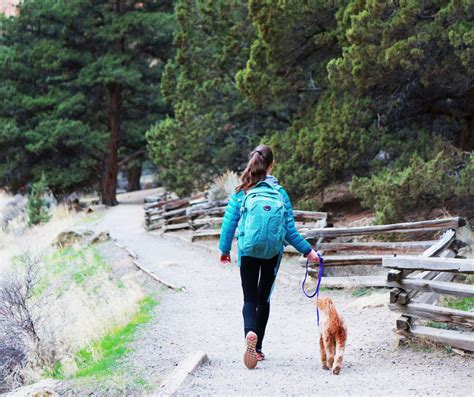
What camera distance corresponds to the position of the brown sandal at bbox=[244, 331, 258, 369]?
5832 millimetres

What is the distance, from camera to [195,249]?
16.2 m

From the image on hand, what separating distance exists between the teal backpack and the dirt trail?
1129mm

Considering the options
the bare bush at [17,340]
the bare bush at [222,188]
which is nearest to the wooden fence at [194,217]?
the bare bush at [222,188]

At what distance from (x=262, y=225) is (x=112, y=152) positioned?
25.5 m

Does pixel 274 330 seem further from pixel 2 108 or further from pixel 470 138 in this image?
pixel 2 108

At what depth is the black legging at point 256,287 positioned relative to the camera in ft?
19.3

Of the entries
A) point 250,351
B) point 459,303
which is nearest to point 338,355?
point 250,351

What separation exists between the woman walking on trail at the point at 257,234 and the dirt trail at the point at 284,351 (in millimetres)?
501

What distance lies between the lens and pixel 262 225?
223 inches

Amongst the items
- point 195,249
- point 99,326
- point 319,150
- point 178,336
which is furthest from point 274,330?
point 195,249

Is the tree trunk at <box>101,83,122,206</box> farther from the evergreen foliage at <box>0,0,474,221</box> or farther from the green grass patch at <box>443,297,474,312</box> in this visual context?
the green grass patch at <box>443,297,474,312</box>

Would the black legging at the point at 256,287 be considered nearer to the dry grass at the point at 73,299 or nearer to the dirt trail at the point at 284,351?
the dirt trail at the point at 284,351

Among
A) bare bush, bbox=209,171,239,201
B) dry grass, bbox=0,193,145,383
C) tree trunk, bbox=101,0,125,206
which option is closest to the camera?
dry grass, bbox=0,193,145,383

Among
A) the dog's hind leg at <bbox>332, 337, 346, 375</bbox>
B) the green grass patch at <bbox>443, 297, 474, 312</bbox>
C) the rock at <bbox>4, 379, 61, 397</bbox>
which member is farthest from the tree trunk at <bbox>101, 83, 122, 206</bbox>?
the dog's hind leg at <bbox>332, 337, 346, 375</bbox>
